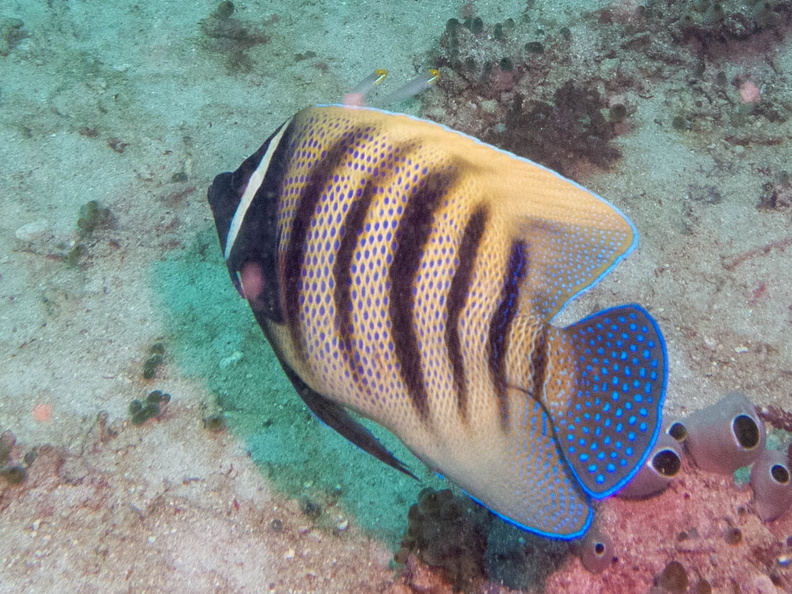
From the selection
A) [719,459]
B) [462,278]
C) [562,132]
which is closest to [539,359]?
[462,278]

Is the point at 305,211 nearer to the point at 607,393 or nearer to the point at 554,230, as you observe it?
the point at 554,230

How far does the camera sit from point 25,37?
17.1ft

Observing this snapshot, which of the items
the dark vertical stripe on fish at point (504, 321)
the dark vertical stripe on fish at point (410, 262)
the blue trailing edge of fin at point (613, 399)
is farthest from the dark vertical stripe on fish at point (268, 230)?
the blue trailing edge of fin at point (613, 399)

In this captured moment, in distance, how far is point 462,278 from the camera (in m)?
1.30

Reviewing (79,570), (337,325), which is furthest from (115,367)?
(337,325)

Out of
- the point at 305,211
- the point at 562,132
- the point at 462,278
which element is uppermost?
the point at 305,211

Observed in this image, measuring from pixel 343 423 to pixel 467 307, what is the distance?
19.1 inches

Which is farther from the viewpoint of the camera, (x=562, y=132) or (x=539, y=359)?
(x=562, y=132)

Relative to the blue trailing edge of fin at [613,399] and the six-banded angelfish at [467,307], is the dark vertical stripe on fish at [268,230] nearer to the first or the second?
the six-banded angelfish at [467,307]

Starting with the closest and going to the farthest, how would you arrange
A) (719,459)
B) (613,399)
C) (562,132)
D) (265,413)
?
(613,399)
(719,459)
(265,413)
(562,132)

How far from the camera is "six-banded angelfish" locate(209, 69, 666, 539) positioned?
4.18ft

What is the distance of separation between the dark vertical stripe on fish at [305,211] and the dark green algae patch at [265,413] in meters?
1.75

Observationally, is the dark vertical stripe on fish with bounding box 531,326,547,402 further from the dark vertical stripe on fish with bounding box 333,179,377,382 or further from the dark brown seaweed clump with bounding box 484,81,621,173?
the dark brown seaweed clump with bounding box 484,81,621,173

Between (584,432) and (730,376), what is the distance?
2.19m
